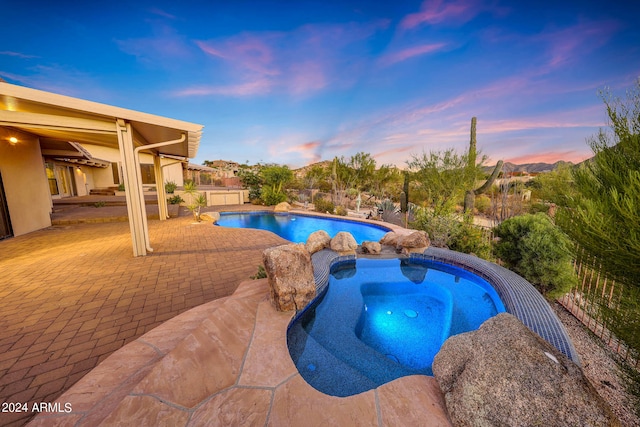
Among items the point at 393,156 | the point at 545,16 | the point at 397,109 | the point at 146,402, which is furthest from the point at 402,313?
the point at 393,156

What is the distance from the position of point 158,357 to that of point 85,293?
102 inches

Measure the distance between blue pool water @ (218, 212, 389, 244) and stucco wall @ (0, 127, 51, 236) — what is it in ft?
19.5

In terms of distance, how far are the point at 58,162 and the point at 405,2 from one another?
1987 centimetres

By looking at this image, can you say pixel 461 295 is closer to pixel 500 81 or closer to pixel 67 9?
pixel 500 81

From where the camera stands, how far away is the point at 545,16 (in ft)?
18.5

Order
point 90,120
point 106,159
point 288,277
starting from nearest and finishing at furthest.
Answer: point 288,277 < point 90,120 < point 106,159

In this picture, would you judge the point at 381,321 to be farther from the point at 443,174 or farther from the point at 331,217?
the point at 443,174

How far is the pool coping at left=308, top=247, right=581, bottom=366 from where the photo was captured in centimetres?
257

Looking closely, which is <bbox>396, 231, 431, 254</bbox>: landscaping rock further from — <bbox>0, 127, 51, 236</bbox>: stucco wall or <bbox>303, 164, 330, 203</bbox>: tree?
<bbox>303, 164, 330, 203</bbox>: tree

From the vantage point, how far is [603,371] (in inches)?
106

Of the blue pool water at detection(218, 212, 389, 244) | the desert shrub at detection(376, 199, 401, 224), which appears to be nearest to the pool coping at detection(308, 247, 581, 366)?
the blue pool water at detection(218, 212, 389, 244)

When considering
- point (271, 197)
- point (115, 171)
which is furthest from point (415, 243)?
point (115, 171)

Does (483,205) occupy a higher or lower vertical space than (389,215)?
lower

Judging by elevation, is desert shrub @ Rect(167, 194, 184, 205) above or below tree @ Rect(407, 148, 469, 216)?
below
